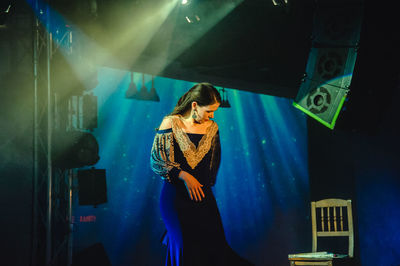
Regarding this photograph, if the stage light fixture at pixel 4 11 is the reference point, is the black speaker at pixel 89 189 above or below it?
below

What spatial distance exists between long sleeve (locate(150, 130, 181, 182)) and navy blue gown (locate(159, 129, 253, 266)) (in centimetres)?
3

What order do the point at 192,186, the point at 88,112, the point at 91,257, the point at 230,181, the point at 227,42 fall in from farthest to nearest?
the point at 230,181 < the point at 227,42 < the point at 91,257 < the point at 88,112 < the point at 192,186

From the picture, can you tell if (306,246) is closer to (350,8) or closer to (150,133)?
(150,133)

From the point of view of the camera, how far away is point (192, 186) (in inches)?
72.4

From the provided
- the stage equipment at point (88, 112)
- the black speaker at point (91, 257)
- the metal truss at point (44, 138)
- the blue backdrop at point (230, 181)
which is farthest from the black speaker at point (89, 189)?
the blue backdrop at point (230, 181)

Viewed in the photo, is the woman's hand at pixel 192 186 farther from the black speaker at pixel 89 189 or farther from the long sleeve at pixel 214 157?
the black speaker at pixel 89 189

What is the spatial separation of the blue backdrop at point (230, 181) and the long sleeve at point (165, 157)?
469 centimetres

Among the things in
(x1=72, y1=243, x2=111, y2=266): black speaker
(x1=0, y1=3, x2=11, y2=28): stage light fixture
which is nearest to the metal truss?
(x1=0, y1=3, x2=11, y2=28): stage light fixture

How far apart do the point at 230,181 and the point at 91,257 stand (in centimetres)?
327

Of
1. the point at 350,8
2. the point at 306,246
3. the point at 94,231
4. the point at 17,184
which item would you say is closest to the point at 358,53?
the point at 350,8

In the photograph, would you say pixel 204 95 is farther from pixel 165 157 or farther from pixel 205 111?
pixel 165 157

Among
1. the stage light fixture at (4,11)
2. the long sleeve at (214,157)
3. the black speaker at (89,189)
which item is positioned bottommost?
the black speaker at (89,189)

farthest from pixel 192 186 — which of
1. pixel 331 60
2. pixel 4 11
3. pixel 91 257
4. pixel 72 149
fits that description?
pixel 91 257

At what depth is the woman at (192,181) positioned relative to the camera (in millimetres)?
1847
